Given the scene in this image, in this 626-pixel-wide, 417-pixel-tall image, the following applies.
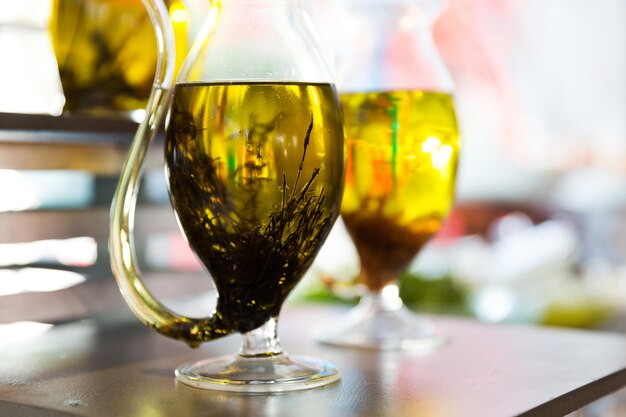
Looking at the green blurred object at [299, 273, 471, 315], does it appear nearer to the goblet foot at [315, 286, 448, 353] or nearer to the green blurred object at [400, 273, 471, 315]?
the green blurred object at [400, 273, 471, 315]

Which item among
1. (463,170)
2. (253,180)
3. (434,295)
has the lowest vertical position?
(434,295)

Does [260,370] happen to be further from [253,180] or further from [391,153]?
[391,153]

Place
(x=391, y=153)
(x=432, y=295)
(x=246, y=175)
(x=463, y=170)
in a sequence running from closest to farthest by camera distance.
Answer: (x=246, y=175)
(x=391, y=153)
(x=432, y=295)
(x=463, y=170)

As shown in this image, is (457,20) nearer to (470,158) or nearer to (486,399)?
(470,158)

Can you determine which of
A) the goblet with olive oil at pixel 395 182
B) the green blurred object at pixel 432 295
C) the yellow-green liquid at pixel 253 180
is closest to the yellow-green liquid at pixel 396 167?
the goblet with olive oil at pixel 395 182

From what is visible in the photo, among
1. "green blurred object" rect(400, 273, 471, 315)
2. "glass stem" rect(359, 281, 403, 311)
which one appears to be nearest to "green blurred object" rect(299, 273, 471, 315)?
"green blurred object" rect(400, 273, 471, 315)

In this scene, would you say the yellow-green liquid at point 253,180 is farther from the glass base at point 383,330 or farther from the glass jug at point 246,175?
the glass base at point 383,330

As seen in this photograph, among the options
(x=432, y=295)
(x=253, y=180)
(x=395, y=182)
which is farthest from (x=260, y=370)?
(x=432, y=295)
